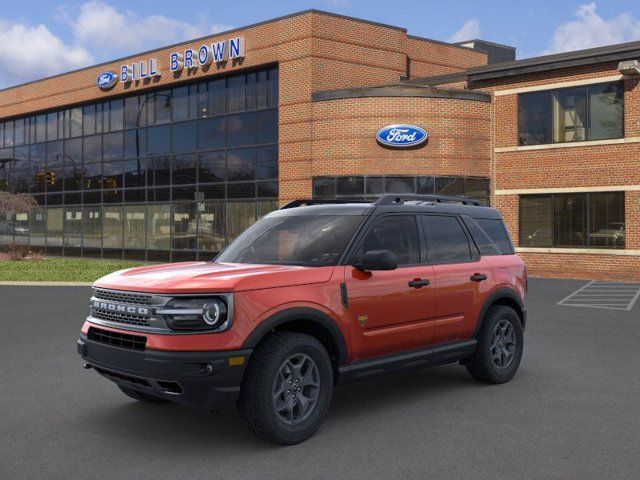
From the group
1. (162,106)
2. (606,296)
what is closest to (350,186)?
(606,296)

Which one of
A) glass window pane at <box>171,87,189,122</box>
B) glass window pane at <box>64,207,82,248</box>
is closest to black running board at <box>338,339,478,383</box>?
glass window pane at <box>171,87,189,122</box>

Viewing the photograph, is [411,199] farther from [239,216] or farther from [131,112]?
[131,112]

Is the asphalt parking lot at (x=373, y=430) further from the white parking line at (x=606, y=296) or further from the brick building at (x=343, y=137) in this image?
the brick building at (x=343, y=137)

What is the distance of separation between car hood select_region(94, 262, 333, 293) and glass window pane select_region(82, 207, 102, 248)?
98.8 feet

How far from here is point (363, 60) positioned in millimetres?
26438

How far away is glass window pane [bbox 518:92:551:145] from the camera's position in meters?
23.4

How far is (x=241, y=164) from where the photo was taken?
2817 centimetres

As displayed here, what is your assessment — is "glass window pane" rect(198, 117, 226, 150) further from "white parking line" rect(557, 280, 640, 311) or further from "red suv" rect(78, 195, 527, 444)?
"red suv" rect(78, 195, 527, 444)

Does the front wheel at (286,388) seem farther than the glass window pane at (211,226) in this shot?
No

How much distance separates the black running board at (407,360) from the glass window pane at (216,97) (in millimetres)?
23575

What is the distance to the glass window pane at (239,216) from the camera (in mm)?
27812

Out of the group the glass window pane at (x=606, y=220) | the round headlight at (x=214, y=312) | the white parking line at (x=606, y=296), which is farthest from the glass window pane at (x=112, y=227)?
the round headlight at (x=214, y=312)

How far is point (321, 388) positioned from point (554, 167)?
19762 mm

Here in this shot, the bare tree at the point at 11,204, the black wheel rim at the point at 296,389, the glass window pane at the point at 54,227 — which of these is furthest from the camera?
the glass window pane at the point at 54,227
